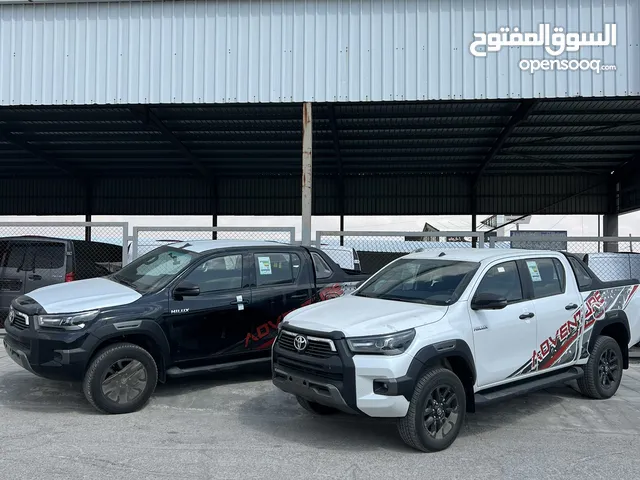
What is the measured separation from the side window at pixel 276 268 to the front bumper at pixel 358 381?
2.27 m

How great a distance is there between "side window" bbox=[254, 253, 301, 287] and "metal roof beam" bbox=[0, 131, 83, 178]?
47.7 ft

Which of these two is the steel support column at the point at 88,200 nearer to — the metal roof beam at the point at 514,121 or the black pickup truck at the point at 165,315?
the metal roof beam at the point at 514,121

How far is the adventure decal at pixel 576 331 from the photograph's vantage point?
210 inches

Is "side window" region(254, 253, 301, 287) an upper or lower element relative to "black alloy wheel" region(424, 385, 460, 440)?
upper

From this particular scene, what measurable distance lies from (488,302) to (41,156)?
19814 millimetres

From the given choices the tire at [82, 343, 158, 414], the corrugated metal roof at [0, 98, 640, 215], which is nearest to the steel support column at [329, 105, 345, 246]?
the corrugated metal roof at [0, 98, 640, 215]

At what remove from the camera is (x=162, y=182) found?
25.5m

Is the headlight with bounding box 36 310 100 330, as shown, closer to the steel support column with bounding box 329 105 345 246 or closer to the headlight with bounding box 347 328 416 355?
the headlight with bounding box 347 328 416 355

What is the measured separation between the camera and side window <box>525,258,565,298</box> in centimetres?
557

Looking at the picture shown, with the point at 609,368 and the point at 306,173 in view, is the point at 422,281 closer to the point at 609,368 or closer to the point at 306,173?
the point at 609,368

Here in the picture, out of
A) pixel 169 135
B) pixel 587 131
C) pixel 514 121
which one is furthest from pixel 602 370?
pixel 169 135

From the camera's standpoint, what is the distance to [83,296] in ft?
18.6

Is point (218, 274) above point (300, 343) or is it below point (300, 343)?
above

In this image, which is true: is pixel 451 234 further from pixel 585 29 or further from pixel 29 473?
pixel 29 473
